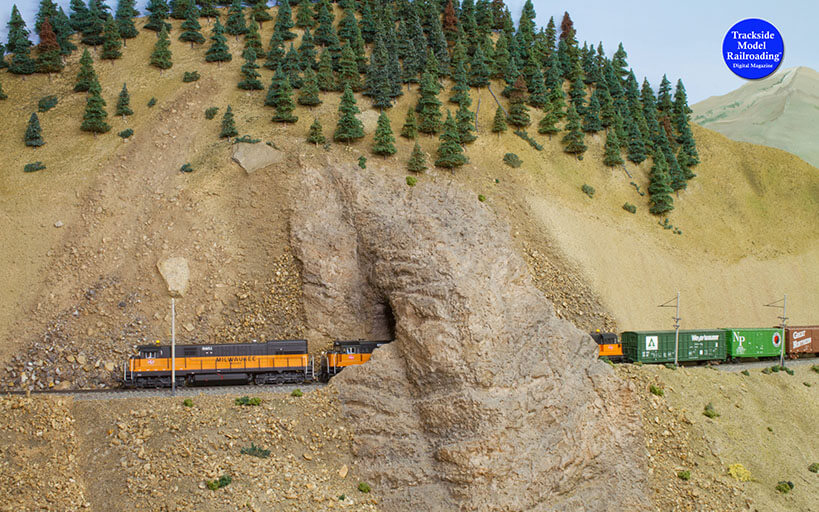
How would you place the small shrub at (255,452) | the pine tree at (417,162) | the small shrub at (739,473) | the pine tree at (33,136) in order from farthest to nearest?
1. the pine tree at (417,162)
2. the pine tree at (33,136)
3. the small shrub at (739,473)
4. the small shrub at (255,452)

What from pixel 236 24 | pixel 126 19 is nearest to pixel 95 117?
pixel 126 19

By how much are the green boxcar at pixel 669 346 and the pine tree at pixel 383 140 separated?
2622 centimetres

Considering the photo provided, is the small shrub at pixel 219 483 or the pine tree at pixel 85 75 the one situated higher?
the pine tree at pixel 85 75

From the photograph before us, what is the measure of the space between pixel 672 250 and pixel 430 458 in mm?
41946

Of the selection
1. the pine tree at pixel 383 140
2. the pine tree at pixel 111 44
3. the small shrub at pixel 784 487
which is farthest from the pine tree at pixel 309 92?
the small shrub at pixel 784 487

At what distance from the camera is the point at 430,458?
33.2m

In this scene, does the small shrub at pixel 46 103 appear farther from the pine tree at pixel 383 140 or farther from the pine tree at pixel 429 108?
the pine tree at pixel 429 108

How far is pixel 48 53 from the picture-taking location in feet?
209

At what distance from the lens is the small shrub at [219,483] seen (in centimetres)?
2944

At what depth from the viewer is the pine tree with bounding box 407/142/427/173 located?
54938 millimetres

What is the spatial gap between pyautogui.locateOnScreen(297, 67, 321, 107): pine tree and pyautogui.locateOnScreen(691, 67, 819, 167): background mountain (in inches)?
2963

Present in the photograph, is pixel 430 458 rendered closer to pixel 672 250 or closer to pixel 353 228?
pixel 353 228

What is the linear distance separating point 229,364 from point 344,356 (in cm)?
747

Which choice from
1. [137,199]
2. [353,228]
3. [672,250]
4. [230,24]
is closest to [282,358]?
[353,228]
